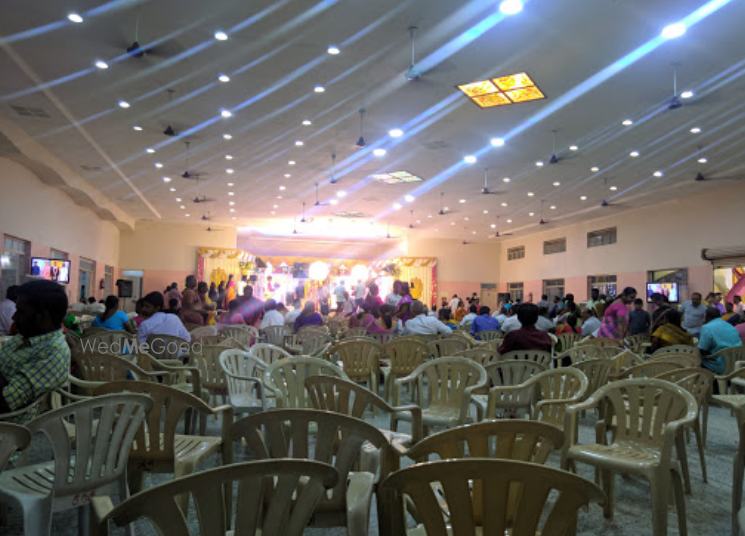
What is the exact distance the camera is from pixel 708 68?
704 cm

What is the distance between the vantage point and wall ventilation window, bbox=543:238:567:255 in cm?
2033

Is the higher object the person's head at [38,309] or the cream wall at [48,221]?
the cream wall at [48,221]

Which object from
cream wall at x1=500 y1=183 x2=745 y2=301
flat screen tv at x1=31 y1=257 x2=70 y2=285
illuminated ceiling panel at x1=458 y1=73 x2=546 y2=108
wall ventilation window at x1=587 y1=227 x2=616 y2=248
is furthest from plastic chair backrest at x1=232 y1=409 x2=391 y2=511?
wall ventilation window at x1=587 y1=227 x2=616 y2=248

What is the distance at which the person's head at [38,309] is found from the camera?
247cm

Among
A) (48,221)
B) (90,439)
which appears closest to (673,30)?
(90,439)

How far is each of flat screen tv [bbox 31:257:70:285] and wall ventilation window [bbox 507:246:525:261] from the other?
55.2 feet

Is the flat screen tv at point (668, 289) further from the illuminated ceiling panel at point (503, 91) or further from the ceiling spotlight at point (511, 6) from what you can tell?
the ceiling spotlight at point (511, 6)

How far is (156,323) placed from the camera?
530cm

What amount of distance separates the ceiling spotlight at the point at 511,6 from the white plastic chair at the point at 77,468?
5131 mm

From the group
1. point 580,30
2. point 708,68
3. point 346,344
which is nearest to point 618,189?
point 708,68

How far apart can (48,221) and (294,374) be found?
11.8 metres

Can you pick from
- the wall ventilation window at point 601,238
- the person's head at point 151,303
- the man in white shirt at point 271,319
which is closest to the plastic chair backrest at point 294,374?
the person's head at point 151,303

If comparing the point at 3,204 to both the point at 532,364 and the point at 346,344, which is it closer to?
the point at 346,344

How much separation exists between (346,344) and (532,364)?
76.9 inches
